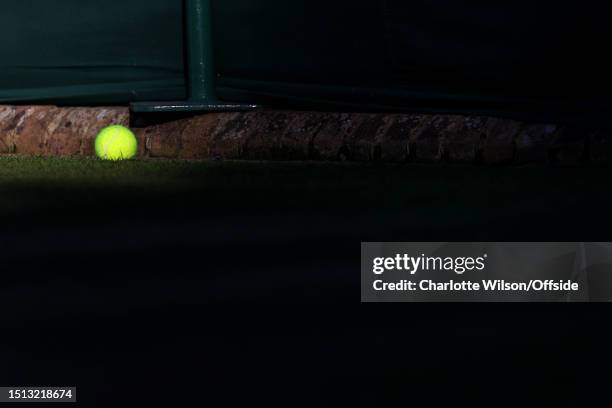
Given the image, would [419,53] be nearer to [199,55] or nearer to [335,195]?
[199,55]

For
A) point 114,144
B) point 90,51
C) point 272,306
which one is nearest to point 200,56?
point 90,51

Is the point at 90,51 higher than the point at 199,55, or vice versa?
the point at 90,51

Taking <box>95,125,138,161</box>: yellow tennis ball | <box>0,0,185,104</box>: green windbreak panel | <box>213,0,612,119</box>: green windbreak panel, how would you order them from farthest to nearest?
<box>0,0,185,104</box>: green windbreak panel < <box>95,125,138,161</box>: yellow tennis ball < <box>213,0,612,119</box>: green windbreak panel

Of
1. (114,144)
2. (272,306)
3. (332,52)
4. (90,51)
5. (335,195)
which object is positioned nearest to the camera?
(272,306)

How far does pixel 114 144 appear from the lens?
18.5 ft

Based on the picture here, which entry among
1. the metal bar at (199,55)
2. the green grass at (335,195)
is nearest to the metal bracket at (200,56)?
the metal bar at (199,55)

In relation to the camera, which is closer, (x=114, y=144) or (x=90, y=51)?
(x=114, y=144)

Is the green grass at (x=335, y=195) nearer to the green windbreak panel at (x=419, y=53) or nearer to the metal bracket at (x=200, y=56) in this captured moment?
the green windbreak panel at (x=419, y=53)

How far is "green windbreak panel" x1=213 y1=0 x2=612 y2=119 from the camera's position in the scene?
17.5 feet

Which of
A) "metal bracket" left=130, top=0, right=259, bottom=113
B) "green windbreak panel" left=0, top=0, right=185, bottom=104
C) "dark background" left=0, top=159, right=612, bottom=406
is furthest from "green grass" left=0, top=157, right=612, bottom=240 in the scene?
"green windbreak panel" left=0, top=0, right=185, bottom=104

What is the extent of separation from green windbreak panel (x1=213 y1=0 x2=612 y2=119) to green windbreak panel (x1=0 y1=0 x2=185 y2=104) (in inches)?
11.3

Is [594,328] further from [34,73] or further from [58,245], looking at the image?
[34,73]

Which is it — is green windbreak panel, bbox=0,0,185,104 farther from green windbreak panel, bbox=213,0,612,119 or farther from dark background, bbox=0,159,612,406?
dark background, bbox=0,159,612,406

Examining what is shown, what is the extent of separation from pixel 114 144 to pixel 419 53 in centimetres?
138
